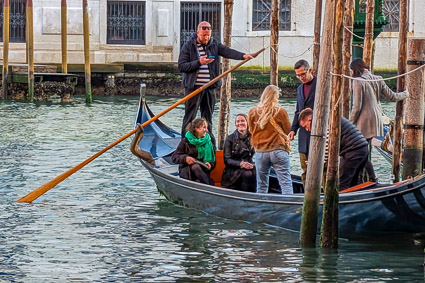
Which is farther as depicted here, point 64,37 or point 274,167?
point 64,37

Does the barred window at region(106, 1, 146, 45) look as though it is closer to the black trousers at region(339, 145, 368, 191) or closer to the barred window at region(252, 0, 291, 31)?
the barred window at region(252, 0, 291, 31)

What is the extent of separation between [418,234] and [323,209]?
753 mm

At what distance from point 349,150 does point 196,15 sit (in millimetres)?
17198

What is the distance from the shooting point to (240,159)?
28.6 ft

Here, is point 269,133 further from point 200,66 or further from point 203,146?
point 200,66

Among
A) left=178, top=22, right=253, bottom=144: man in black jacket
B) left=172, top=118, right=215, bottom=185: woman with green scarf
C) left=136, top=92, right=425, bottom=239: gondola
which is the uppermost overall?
left=178, top=22, right=253, bottom=144: man in black jacket

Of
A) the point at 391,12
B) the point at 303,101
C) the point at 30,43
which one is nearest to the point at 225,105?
the point at 303,101

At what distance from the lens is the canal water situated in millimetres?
6898

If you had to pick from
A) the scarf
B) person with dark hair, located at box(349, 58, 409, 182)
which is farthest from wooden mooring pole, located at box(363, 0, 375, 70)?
the scarf

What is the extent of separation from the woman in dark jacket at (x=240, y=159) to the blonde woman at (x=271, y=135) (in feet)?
1.20

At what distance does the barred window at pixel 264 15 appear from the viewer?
24.3m

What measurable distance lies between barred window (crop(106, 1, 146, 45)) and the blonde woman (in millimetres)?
16459

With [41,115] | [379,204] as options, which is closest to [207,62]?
[379,204]

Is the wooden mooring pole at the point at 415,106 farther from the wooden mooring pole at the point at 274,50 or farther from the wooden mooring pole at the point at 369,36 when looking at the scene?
the wooden mooring pole at the point at 274,50
